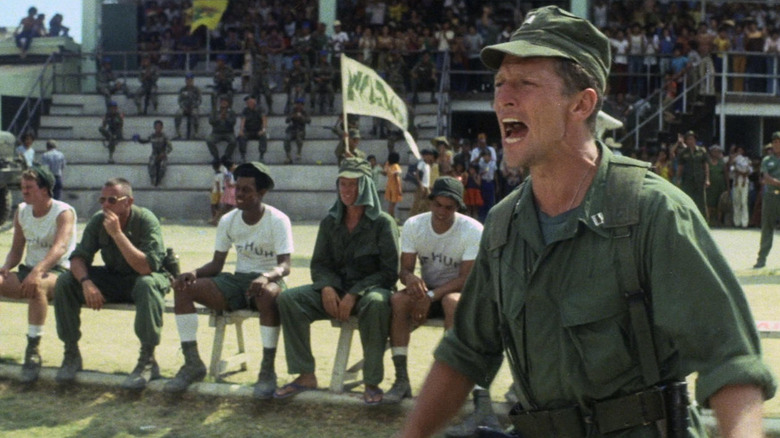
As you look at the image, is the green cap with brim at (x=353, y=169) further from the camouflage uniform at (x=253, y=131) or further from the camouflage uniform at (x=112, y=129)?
the camouflage uniform at (x=112, y=129)

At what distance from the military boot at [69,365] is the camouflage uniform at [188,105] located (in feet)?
61.8

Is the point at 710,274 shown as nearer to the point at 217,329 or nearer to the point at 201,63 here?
the point at 217,329

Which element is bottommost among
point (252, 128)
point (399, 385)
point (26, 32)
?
point (399, 385)

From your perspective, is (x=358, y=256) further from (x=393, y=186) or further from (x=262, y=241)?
(x=393, y=186)

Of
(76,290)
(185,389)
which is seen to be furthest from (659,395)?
(76,290)

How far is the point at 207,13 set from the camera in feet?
94.3

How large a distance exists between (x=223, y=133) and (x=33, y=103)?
252 inches

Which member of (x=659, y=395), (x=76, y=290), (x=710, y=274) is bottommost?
(x=76, y=290)

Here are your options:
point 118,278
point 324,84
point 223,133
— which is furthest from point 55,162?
point 118,278

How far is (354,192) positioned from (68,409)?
7.23 feet

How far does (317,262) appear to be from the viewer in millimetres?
7254

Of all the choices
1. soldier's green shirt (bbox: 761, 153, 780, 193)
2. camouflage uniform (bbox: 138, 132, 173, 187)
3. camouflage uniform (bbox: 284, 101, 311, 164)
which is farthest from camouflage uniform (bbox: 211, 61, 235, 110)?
soldier's green shirt (bbox: 761, 153, 780, 193)

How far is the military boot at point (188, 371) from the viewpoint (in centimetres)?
708

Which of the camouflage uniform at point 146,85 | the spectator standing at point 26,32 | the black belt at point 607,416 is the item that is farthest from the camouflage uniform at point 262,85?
the black belt at point 607,416
